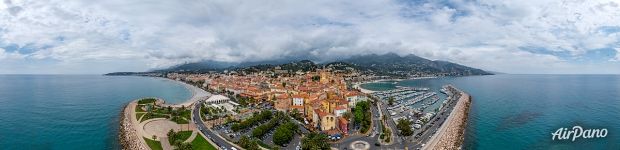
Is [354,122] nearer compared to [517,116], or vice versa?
[354,122]

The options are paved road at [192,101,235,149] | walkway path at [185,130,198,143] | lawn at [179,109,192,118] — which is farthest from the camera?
lawn at [179,109,192,118]

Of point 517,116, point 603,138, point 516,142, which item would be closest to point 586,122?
point 517,116

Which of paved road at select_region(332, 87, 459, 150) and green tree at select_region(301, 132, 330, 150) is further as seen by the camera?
paved road at select_region(332, 87, 459, 150)

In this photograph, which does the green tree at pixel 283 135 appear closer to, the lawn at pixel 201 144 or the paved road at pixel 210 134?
the paved road at pixel 210 134

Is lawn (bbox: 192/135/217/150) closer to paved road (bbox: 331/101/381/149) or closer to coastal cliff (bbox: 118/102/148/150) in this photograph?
coastal cliff (bbox: 118/102/148/150)

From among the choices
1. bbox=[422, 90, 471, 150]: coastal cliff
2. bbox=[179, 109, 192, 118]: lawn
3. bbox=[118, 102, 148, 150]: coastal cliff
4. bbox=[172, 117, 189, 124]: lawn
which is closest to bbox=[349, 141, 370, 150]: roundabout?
bbox=[422, 90, 471, 150]: coastal cliff

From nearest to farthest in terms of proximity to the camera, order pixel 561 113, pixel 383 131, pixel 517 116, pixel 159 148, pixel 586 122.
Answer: pixel 159 148
pixel 383 131
pixel 586 122
pixel 517 116
pixel 561 113

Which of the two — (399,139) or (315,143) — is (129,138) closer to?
(315,143)

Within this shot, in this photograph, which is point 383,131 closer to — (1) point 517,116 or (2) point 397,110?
(2) point 397,110

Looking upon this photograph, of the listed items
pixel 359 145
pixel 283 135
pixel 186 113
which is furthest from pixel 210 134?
pixel 359 145
